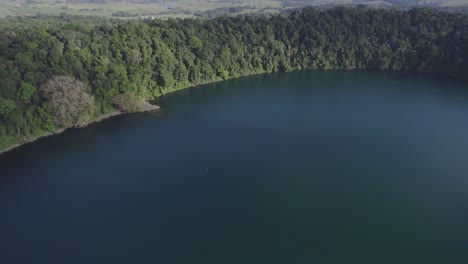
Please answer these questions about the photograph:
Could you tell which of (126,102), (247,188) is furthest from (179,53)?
(247,188)

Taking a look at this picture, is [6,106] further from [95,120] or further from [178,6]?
[178,6]

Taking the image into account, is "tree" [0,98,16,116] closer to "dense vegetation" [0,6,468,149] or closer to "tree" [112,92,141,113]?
"dense vegetation" [0,6,468,149]

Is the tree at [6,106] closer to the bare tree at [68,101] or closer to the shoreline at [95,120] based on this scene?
the shoreline at [95,120]

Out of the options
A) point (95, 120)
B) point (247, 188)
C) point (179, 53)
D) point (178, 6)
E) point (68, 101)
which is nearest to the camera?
point (247, 188)

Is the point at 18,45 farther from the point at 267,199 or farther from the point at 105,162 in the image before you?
the point at 267,199

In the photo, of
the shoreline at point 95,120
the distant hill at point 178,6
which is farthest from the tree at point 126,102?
the distant hill at point 178,6

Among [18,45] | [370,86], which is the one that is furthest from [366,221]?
[18,45]

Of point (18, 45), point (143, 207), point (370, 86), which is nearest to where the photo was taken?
point (143, 207)
